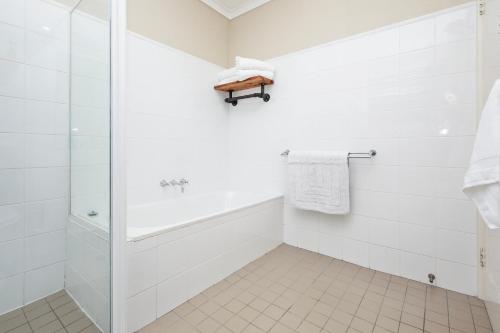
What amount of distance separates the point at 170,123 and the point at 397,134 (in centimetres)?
186

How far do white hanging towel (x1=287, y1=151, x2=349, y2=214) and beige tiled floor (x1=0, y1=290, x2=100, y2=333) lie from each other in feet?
5.35

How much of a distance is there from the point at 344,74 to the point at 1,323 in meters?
2.75

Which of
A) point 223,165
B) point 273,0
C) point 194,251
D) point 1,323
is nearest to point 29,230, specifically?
point 1,323

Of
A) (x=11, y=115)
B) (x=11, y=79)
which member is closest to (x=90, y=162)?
(x=11, y=115)

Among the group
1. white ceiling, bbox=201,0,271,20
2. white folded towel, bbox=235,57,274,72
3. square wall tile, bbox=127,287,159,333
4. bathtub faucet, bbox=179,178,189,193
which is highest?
white ceiling, bbox=201,0,271,20

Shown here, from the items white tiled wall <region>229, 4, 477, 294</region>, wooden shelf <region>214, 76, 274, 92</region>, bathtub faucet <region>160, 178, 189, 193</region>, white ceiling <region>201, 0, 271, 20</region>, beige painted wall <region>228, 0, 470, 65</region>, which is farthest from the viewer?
white ceiling <region>201, 0, 271, 20</region>

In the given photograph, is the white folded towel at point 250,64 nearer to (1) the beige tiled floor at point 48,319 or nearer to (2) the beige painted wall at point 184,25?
(2) the beige painted wall at point 184,25

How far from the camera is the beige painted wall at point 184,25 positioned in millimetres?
2008

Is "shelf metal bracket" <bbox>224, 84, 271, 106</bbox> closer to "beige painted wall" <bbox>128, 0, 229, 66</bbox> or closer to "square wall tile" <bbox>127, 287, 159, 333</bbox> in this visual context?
"beige painted wall" <bbox>128, 0, 229, 66</bbox>

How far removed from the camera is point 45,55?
5.06ft

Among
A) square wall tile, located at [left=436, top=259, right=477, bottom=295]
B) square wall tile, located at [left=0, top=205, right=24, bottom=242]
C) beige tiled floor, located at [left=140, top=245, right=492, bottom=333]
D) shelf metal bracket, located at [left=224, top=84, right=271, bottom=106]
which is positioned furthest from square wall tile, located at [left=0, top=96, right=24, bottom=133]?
square wall tile, located at [left=436, top=259, right=477, bottom=295]

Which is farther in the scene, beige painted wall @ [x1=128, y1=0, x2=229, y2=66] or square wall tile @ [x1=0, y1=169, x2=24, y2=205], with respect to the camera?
beige painted wall @ [x1=128, y1=0, x2=229, y2=66]

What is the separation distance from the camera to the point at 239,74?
7.50 feet

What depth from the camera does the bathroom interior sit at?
1.29 meters
